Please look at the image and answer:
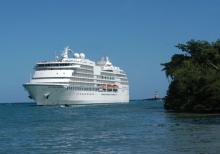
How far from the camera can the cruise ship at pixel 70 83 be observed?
412ft

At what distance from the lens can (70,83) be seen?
128 metres

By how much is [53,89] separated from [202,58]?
4878cm

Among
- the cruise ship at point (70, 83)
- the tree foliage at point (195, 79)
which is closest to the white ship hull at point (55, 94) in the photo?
the cruise ship at point (70, 83)

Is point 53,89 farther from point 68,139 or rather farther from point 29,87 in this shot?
point 68,139

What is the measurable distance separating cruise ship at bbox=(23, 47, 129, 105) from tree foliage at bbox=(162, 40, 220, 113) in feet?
124

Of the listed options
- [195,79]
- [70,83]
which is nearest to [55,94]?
[70,83]

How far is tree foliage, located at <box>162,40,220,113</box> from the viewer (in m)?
68.6

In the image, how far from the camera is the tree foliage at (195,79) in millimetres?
68562

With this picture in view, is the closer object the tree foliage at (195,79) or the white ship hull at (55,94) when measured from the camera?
the tree foliage at (195,79)

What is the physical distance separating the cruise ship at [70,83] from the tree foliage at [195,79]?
124ft

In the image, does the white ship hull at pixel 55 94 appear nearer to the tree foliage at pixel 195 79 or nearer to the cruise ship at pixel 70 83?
the cruise ship at pixel 70 83

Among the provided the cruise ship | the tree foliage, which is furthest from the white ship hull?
the tree foliage

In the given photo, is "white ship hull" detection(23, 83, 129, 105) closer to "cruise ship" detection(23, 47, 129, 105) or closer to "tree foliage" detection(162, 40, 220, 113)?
"cruise ship" detection(23, 47, 129, 105)

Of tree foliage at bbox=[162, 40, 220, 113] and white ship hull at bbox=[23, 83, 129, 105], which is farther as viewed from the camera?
white ship hull at bbox=[23, 83, 129, 105]
